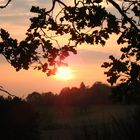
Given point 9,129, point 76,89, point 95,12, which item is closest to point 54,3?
point 95,12

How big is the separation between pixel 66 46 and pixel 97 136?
2131 mm

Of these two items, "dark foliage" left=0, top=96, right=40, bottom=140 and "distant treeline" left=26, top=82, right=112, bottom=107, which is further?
"distant treeline" left=26, top=82, right=112, bottom=107

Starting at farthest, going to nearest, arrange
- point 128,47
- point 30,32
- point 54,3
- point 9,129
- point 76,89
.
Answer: point 76,89
point 9,129
point 54,3
point 30,32
point 128,47

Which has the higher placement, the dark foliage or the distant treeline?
the distant treeline

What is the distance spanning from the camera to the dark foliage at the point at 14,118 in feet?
66.9

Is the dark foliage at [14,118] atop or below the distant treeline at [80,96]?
below

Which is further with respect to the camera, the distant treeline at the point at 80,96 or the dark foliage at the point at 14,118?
the distant treeline at the point at 80,96

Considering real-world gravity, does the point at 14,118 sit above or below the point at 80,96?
below

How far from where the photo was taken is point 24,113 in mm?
20891

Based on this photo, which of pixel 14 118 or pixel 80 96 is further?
pixel 80 96

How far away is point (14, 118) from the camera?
68.1 feet

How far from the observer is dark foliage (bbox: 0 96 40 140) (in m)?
20.4

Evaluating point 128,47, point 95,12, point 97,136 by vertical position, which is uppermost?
point 95,12

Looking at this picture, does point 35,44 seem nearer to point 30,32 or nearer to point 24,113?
point 30,32
